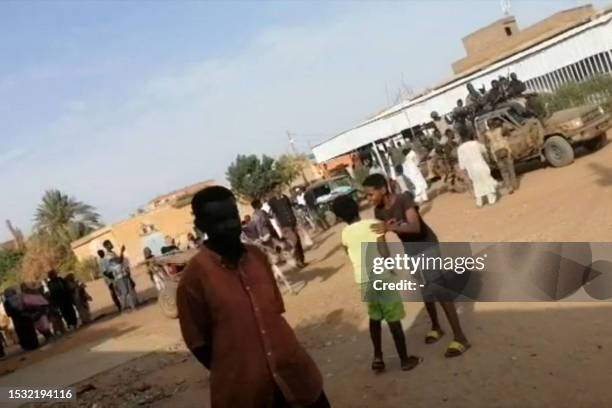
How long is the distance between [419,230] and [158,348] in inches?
227

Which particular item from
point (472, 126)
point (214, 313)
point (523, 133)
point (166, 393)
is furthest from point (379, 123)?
point (214, 313)

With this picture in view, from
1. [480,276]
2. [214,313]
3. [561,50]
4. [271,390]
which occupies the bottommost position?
[480,276]

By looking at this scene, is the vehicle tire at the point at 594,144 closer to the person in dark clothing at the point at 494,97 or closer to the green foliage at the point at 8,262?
the person in dark clothing at the point at 494,97

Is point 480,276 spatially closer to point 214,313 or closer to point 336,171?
point 214,313

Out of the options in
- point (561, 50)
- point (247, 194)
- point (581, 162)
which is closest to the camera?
point (581, 162)

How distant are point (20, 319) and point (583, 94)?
16.0m

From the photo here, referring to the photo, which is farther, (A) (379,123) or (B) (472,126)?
(A) (379,123)

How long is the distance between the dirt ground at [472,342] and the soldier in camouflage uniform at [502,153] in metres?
0.31

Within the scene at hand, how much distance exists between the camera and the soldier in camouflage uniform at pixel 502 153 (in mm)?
12688

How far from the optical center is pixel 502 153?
42.6 feet

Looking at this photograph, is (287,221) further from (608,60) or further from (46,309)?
(608,60)

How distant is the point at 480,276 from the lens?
709cm

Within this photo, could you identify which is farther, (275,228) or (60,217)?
(60,217)

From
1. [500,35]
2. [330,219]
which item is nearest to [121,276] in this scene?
[330,219]
